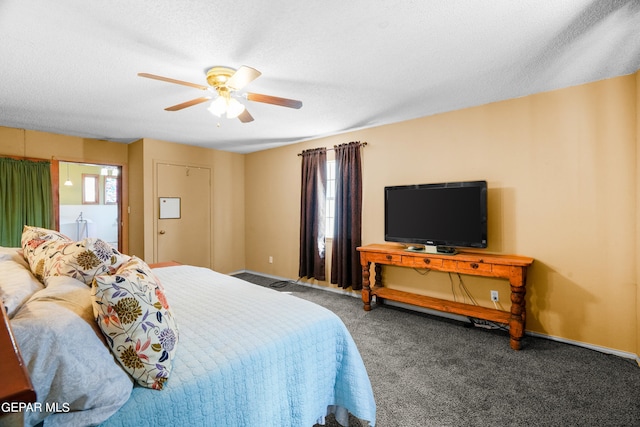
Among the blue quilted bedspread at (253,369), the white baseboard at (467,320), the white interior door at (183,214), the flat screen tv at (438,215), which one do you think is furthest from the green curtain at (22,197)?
the flat screen tv at (438,215)

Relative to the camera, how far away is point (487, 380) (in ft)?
6.98

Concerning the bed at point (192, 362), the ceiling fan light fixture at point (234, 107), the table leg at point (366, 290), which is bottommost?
the table leg at point (366, 290)

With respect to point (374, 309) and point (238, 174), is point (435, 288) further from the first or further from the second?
point (238, 174)

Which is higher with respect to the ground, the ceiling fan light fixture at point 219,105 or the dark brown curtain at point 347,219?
the ceiling fan light fixture at point 219,105

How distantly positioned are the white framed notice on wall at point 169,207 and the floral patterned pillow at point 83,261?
10.9 feet

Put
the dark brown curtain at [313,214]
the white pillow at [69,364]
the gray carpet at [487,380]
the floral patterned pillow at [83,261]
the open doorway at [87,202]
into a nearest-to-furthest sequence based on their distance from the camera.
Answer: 1. the white pillow at [69,364]
2. the floral patterned pillow at [83,261]
3. the gray carpet at [487,380]
4. the dark brown curtain at [313,214]
5. the open doorway at [87,202]

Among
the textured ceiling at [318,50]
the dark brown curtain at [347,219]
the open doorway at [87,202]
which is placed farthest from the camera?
the open doorway at [87,202]

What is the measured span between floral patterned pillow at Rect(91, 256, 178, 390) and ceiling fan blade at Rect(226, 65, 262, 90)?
1437mm

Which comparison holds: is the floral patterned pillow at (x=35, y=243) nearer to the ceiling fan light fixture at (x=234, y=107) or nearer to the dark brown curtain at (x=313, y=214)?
the ceiling fan light fixture at (x=234, y=107)

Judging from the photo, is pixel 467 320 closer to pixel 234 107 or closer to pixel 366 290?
pixel 366 290

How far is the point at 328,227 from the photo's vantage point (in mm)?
4590

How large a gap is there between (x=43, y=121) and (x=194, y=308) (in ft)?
12.2

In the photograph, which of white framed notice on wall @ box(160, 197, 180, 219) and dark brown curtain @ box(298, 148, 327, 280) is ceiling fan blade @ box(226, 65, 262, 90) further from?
white framed notice on wall @ box(160, 197, 180, 219)

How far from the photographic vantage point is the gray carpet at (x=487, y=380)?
1769mm
